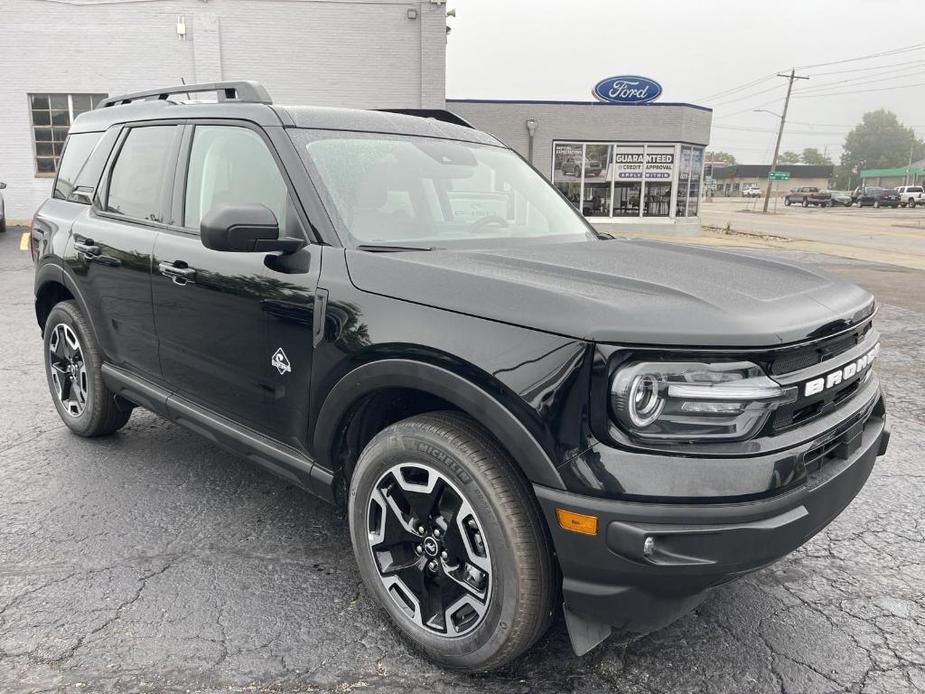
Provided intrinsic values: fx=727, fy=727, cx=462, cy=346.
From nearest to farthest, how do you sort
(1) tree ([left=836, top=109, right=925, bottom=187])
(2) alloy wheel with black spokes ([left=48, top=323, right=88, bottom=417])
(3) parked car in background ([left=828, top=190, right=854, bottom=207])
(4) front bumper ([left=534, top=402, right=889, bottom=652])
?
1. (4) front bumper ([left=534, top=402, right=889, bottom=652])
2. (2) alloy wheel with black spokes ([left=48, top=323, right=88, bottom=417])
3. (3) parked car in background ([left=828, top=190, right=854, bottom=207])
4. (1) tree ([left=836, top=109, right=925, bottom=187])

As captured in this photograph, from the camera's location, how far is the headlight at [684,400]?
6.28 ft

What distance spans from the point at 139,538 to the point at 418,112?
8.79 feet

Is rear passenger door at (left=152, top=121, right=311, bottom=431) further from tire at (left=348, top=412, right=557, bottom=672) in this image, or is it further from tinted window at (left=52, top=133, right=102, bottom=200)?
tinted window at (left=52, top=133, right=102, bottom=200)

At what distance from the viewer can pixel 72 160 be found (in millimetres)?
4480

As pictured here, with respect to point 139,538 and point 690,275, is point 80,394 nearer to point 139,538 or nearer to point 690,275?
point 139,538

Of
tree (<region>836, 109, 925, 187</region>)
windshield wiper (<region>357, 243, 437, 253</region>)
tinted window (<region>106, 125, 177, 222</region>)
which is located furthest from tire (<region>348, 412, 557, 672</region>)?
tree (<region>836, 109, 925, 187</region>)

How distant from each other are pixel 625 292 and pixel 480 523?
800mm

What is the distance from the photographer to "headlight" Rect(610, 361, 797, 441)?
1.91 m

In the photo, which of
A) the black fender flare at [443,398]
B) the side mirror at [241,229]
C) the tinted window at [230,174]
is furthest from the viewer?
the tinted window at [230,174]

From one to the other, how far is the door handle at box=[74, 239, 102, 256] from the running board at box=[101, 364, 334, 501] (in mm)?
611

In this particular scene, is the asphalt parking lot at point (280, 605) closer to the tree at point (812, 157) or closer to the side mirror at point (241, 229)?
the side mirror at point (241, 229)

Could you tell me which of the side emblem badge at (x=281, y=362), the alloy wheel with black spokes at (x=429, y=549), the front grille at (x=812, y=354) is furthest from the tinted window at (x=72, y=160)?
the front grille at (x=812, y=354)

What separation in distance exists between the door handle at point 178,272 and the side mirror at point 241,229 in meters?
0.57

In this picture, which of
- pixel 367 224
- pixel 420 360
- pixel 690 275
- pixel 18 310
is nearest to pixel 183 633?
pixel 420 360
